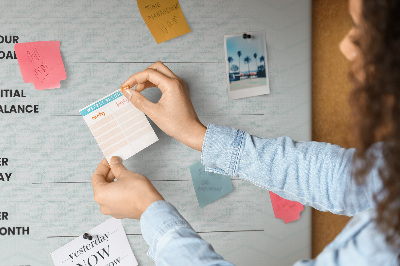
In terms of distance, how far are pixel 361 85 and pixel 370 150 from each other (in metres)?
0.09

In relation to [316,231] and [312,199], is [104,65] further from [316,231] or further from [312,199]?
[316,231]

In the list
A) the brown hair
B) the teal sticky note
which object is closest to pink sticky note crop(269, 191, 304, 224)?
the teal sticky note

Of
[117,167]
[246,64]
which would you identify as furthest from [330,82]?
[117,167]

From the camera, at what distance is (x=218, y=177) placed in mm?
951

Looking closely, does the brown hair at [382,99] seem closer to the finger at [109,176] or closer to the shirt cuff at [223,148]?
the shirt cuff at [223,148]

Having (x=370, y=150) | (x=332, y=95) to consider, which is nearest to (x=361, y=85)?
(x=370, y=150)

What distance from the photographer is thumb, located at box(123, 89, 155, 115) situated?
81 cm

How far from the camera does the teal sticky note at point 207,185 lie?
942 millimetres

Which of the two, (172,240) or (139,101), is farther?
(139,101)

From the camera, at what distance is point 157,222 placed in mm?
637

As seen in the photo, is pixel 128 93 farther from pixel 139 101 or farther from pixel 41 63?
pixel 41 63

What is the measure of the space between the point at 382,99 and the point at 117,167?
0.54 m

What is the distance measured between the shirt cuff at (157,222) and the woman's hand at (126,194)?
0.10 ft

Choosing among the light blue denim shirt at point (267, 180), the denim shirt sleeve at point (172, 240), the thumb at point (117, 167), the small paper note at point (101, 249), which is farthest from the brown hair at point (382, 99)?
the small paper note at point (101, 249)
